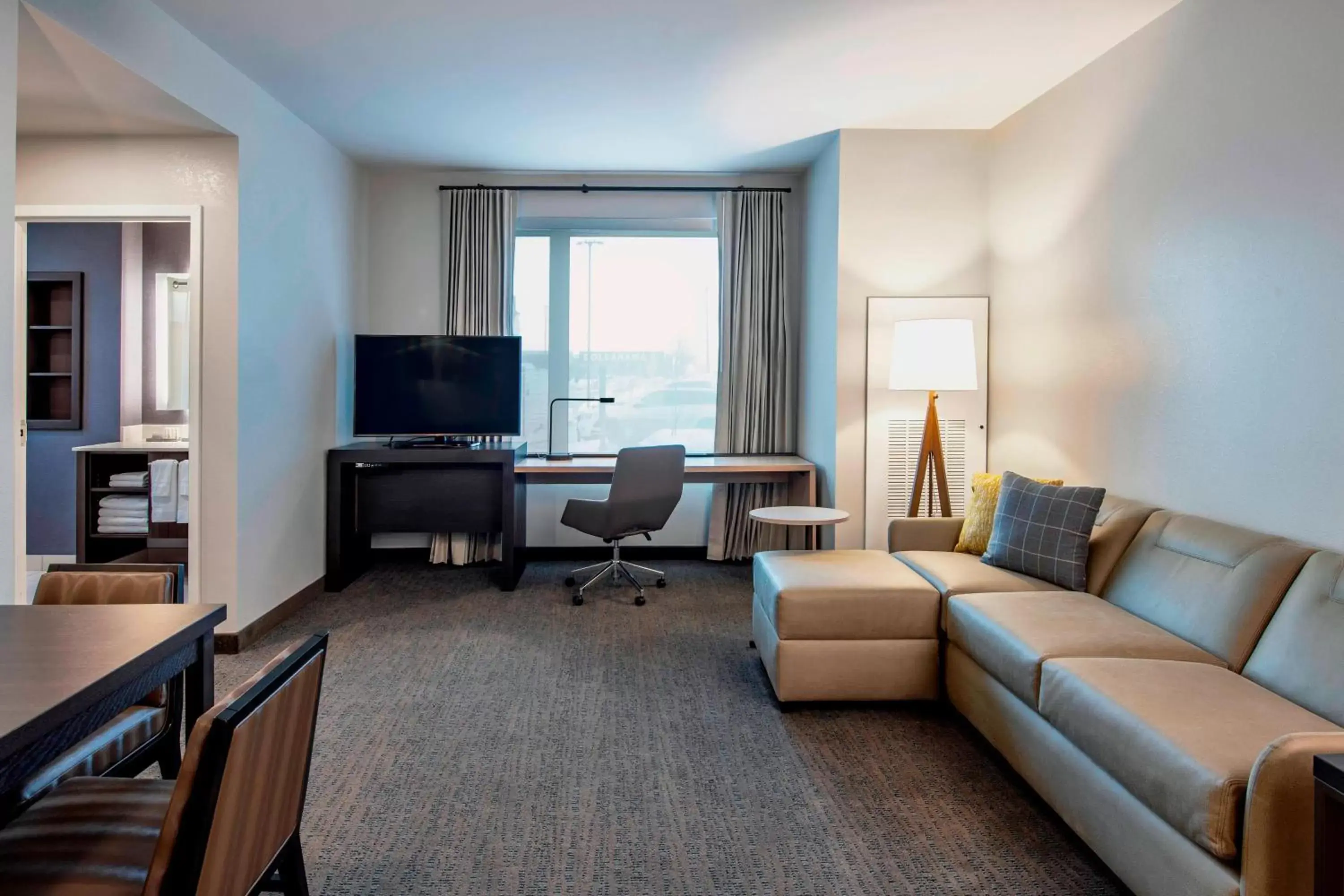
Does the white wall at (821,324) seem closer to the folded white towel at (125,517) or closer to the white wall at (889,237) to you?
the white wall at (889,237)

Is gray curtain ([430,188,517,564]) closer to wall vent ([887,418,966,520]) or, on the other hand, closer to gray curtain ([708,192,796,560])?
gray curtain ([708,192,796,560])

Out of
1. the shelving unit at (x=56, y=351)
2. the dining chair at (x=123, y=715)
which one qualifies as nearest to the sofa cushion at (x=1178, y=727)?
the dining chair at (x=123, y=715)

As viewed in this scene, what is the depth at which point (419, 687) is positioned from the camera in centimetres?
337

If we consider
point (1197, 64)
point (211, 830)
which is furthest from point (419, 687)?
point (1197, 64)

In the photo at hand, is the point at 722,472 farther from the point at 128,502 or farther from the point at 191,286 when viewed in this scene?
the point at 128,502

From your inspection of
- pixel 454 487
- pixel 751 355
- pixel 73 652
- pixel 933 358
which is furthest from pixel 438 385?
pixel 73 652

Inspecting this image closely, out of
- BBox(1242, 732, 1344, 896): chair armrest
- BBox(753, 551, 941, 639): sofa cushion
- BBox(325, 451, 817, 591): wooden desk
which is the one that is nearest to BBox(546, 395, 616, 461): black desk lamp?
BBox(325, 451, 817, 591): wooden desk

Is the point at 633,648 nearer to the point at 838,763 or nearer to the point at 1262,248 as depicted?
the point at 838,763

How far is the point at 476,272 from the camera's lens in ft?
18.5

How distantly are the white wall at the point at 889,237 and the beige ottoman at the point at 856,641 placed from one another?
1.67 m

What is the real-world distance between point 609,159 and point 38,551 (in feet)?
14.9

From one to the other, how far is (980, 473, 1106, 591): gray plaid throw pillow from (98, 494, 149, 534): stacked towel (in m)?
4.72

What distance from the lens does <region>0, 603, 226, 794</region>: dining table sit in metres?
1.20

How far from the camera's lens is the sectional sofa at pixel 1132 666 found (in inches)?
63.2
